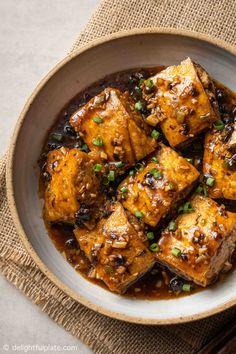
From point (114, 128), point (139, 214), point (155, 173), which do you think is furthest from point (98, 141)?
point (139, 214)

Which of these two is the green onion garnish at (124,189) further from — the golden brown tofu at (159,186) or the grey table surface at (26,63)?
the grey table surface at (26,63)

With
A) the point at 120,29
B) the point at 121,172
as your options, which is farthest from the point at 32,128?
the point at 120,29

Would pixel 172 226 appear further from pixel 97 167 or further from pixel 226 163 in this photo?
pixel 97 167

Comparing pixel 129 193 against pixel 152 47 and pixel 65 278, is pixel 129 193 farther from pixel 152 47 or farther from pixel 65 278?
pixel 152 47

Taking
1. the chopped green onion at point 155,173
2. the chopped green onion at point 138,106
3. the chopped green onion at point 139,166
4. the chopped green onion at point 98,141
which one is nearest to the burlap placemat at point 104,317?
the chopped green onion at point 138,106

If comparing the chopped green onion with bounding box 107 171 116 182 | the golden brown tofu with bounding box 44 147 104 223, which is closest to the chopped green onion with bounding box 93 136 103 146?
the golden brown tofu with bounding box 44 147 104 223

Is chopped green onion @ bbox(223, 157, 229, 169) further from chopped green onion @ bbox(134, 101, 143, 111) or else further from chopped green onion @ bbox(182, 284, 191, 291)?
chopped green onion @ bbox(182, 284, 191, 291)
